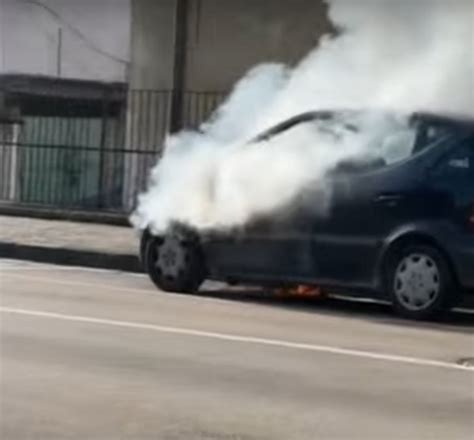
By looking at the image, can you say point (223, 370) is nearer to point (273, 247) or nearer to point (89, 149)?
point (273, 247)

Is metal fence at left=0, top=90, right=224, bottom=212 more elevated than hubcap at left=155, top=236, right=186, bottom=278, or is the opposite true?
metal fence at left=0, top=90, right=224, bottom=212

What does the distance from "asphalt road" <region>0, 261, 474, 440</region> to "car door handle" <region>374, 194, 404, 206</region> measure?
0.90 metres

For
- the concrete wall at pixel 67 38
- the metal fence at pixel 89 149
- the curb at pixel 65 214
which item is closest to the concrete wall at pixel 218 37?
the metal fence at pixel 89 149

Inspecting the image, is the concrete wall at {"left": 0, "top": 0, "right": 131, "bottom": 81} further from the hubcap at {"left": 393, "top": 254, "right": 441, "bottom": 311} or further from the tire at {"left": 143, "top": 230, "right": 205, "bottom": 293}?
the hubcap at {"left": 393, "top": 254, "right": 441, "bottom": 311}

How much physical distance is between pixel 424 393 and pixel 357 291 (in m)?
3.99

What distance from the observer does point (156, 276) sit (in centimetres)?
1395

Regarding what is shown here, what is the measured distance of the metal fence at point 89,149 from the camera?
22.4 metres

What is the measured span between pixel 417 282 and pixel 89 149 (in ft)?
37.0

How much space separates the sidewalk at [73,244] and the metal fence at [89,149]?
1.51m

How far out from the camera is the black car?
1232 cm

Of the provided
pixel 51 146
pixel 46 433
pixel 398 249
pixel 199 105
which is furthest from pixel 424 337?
pixel 51 146

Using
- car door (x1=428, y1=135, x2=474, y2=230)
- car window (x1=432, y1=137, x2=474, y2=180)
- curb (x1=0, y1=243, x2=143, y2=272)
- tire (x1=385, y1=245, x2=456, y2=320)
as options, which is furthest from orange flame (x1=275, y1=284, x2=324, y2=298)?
curb (x1=0, y1=243, x2=143, y2=272)

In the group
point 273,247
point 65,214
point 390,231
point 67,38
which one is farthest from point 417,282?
point 67,38

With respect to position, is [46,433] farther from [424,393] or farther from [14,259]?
[14,259]
